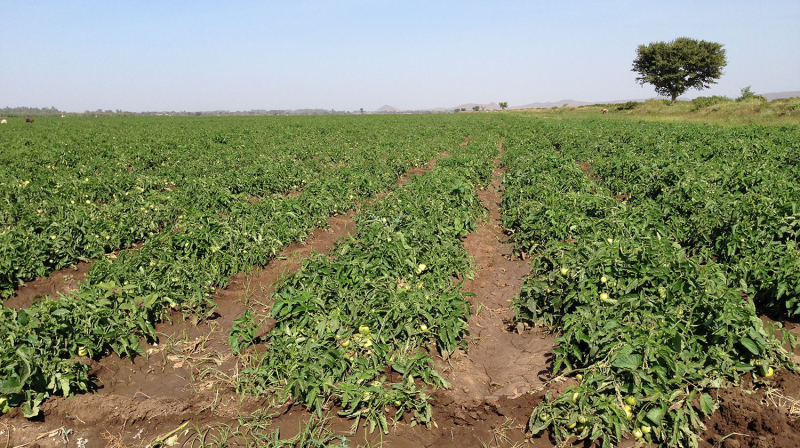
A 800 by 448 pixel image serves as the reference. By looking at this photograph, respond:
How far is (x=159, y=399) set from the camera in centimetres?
372

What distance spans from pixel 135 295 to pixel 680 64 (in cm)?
6350

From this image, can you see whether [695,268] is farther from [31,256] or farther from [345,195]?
[31,256]

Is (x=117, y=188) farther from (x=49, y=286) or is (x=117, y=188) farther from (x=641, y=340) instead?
(x=641, y=340)

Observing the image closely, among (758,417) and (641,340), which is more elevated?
(641,340)

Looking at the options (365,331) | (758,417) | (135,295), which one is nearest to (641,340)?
(758,417)

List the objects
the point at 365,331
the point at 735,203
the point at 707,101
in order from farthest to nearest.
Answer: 1. the point at 707,101
2. the point at 735,203
3. the point at 365,331

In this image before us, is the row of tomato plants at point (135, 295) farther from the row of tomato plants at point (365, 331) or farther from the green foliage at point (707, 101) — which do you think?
the green foliage at point (707, 101)

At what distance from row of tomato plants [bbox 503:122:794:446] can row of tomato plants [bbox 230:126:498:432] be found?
1022 millimetres

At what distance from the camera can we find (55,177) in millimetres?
10758

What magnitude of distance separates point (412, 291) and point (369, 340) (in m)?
0.95

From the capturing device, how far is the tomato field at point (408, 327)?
124 inches

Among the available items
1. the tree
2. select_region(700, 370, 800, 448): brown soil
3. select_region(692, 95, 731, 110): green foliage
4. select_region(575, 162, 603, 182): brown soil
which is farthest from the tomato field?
the tree

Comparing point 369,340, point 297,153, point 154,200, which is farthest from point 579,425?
point 297,153

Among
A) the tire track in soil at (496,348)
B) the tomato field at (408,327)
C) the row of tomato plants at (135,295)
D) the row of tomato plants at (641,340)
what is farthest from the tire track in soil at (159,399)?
the row of tomato plants at (641,340)
